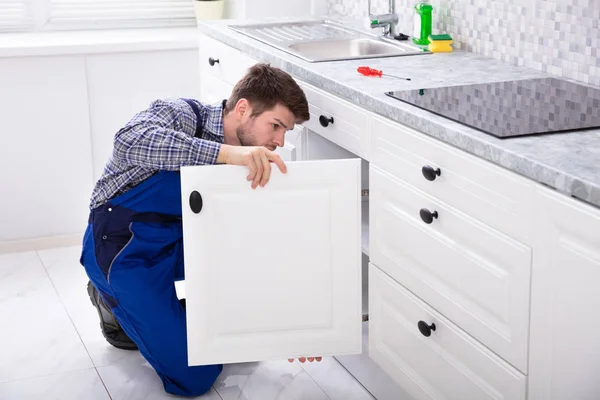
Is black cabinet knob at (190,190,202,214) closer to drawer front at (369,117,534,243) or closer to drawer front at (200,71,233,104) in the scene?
drawer front at (369,117,534,243)

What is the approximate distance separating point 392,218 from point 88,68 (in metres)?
2.06

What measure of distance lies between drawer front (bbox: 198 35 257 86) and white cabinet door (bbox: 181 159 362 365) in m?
1.05

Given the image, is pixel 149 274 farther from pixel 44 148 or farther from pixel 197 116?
pixel 44 148

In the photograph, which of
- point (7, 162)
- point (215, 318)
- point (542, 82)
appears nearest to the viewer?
point (215, 318)

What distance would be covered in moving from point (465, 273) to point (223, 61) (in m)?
1.71

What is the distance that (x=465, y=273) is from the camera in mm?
1967

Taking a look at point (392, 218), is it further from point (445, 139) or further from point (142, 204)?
point (142, 204)

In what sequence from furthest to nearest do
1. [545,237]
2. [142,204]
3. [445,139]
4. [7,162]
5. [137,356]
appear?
[7,162] < [137,356] < [142,204] < [445,139] < [545,237]

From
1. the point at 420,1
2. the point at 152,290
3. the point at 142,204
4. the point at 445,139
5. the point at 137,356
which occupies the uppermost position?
the point at 420,1

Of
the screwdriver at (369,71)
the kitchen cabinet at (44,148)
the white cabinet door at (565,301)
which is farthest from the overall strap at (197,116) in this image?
the kitchen cabinet at (44,148)

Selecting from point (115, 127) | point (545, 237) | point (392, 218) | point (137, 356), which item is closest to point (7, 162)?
point (115, 127)

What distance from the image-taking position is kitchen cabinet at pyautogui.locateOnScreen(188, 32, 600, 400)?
163 centimetres

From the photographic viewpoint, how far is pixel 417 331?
7.30 feet

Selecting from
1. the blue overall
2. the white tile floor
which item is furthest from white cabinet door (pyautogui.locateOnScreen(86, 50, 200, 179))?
the blue overall
